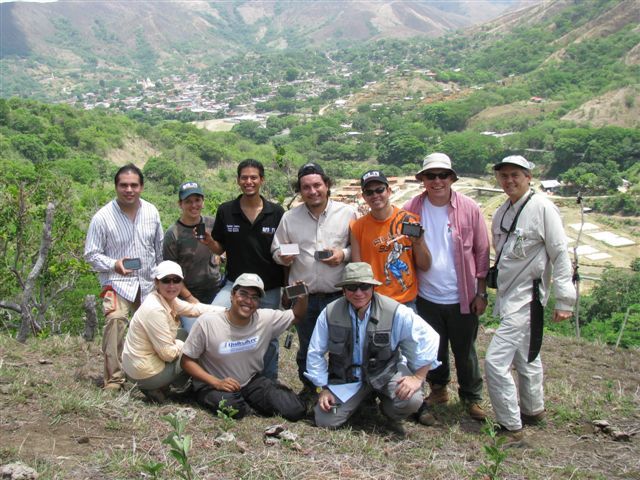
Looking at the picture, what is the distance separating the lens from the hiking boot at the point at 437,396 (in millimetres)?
4305

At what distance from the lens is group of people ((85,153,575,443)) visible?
3.65m

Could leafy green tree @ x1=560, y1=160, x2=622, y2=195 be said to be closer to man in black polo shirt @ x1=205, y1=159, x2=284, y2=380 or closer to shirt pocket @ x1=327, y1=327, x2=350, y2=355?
man in black polo shirt @ x1=205, y1=159, x2=284, y2=380

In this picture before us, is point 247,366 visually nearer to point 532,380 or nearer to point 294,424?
point 294,424

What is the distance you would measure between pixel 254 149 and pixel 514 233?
62857 mm

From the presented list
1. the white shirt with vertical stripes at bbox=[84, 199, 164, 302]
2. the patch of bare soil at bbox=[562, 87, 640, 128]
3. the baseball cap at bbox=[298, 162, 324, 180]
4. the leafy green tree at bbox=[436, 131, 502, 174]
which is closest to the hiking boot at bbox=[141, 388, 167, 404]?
the white shirt with vertical stripes at bbox=[84, 199, 164, 302]

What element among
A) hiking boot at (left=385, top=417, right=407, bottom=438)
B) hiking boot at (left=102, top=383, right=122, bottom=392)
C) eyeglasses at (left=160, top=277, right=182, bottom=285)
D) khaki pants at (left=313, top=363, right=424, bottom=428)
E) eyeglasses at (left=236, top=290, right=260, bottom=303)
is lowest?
hiking boot at (left=385, top=417, right=407, bottom=438)

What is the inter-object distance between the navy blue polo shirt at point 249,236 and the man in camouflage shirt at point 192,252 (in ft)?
0.64

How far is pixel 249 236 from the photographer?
4.16m

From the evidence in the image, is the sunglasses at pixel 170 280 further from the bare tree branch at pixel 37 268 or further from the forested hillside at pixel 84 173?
the forested hillside at pixel 84 173

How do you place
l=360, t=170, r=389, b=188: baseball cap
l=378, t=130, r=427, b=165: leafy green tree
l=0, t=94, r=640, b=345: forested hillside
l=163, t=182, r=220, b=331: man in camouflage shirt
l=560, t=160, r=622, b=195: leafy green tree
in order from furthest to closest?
l=378, t=130, r=427, b=165: leafy green tree
l=560, t=160, r=622, b=195: leafy green tree
l=0, t=94, r=640, b=345: forested hillside
l=163, t=182, r=220, b=331: man in camouflage shirt
l=360, t=170, r=389, b=188: baseball cap

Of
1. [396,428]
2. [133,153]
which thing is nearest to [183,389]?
[396,428]

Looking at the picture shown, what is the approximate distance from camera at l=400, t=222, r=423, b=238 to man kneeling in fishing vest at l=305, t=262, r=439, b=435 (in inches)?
13.3

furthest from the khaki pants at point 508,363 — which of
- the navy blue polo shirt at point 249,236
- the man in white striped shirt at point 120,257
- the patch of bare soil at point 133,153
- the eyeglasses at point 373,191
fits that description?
the patch of bare soil at point 133,153

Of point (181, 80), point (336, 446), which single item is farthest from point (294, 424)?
point (181, 80)
